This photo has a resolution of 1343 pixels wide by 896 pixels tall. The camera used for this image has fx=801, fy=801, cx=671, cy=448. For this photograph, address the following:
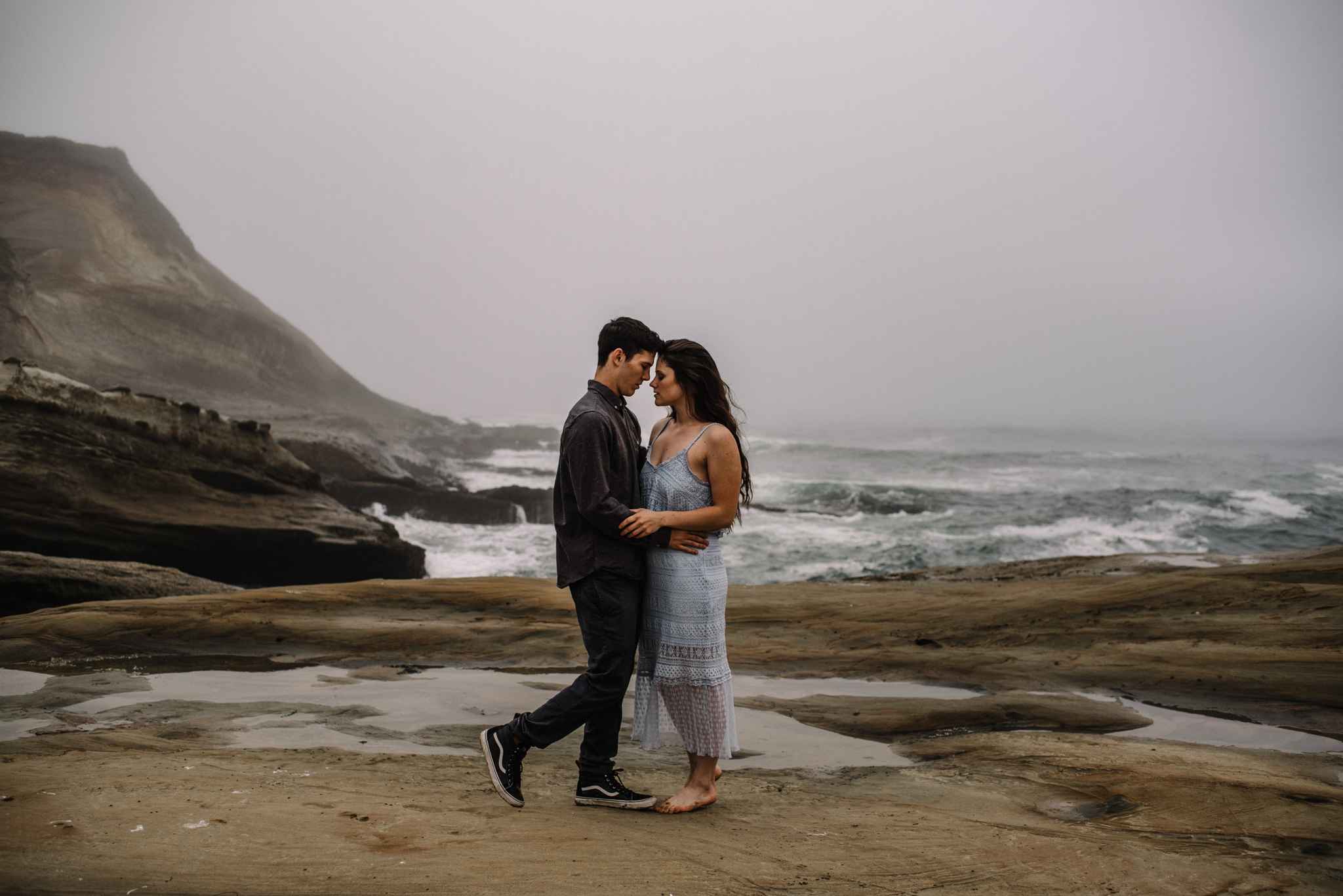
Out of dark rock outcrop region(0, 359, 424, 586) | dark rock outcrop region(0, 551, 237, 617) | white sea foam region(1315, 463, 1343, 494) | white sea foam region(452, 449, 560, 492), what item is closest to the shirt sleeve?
dark rock outcrop region(0, 551, 237, 617)

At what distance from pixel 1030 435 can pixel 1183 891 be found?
111ft

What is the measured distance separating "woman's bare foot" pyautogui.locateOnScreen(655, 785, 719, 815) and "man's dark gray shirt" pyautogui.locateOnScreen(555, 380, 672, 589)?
2.45ft

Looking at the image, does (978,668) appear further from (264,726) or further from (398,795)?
(264,726)

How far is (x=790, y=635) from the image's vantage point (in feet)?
18.7

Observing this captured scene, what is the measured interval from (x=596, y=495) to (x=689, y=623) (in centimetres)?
54

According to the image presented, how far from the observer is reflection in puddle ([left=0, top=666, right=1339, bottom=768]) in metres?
3.47

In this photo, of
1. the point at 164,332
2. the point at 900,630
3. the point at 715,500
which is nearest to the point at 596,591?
the point at 715,500

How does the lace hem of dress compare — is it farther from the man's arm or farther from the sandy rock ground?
the man's arm

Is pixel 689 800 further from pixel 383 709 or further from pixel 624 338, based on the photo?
pixel 383 709

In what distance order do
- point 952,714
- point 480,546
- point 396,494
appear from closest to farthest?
point 952,714, point 480,546, point 396,494

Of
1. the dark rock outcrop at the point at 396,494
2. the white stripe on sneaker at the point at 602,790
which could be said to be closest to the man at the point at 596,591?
the white stripe on sneaker at the point at 602,790

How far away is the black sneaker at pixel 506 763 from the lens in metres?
2.55

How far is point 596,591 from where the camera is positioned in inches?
102

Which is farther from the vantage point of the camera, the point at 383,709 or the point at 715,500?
the point at 383,709
